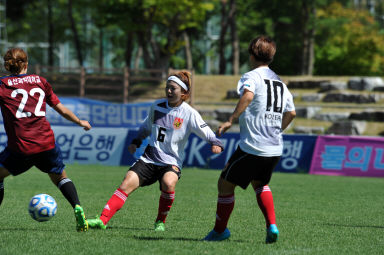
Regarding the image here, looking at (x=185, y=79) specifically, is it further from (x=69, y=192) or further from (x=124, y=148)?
(x=124, y=148)

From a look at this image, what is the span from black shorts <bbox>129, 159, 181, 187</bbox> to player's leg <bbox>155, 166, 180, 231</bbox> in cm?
2

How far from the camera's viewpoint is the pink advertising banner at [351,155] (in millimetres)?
17156

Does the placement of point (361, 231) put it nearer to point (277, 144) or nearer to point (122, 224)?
point (277, 144)

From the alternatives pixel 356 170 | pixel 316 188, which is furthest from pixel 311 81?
pixel 316 188

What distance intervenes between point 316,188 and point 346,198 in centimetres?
191

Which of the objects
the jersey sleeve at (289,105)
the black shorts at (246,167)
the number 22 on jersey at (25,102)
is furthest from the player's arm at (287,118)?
the number 22 on jersey at (25,102)

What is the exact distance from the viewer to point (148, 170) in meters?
6.96

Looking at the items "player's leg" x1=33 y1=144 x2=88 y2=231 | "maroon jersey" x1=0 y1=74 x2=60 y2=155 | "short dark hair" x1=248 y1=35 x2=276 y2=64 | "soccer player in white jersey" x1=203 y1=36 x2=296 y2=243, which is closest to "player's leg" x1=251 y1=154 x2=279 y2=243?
"soccer player in white jersey" x1=203 y1=36 x2=296 y2=243

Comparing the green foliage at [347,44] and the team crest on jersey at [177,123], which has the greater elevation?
the team crest on jersey at [177,123]

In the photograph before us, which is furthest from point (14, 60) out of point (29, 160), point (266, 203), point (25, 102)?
point (266, 203)

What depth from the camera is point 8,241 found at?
621cm

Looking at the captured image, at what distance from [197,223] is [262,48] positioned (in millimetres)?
2665

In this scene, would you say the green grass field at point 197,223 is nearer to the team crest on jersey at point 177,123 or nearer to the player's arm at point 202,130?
the player's arm at point 202,130

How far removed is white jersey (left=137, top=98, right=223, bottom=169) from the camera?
22.9 ft
